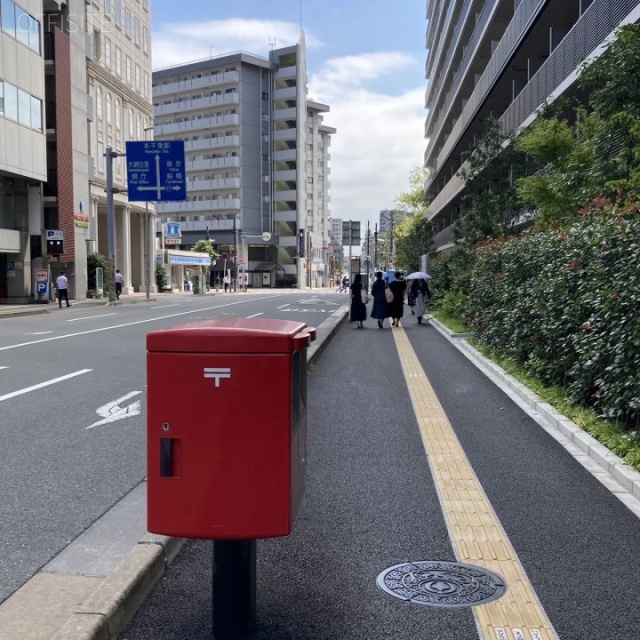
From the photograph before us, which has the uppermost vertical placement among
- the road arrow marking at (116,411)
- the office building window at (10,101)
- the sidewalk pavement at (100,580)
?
the office building window at (10,101)

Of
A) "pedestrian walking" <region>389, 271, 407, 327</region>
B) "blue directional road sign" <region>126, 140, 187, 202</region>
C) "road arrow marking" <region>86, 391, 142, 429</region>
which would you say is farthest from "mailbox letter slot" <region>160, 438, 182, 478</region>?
"blue directional road sign" <region>126, 140, 187, 202</region>

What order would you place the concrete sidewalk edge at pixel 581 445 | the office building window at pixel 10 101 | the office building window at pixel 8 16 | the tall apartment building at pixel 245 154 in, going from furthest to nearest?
the tall apartment building at pixel 245 154 < the office building window at pixel 10 101 < the office building window at pixel 8 16 < the concrete sidewalk edge at pixel 581 445

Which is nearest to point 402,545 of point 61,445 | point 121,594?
point 121,594

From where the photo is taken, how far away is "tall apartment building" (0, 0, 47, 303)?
31500 millimetres

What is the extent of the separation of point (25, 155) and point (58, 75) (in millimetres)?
7105

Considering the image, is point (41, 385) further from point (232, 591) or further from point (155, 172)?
point (155, 172)

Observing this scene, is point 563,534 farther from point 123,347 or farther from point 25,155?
point 25,155

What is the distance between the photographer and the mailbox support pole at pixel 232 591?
285 cm

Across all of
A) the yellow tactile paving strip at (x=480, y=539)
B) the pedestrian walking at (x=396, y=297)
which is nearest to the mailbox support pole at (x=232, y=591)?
the yellow tactile paving strip at (x=480, y=539)

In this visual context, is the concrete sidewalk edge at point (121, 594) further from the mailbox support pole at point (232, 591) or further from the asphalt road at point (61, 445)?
the asphalt road at point (61, 445)

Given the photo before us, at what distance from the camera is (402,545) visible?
400cm

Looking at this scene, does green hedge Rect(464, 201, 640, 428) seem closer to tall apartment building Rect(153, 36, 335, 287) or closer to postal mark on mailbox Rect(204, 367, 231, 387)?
postal mark on mailbox Rect(204, 367, 231, 387)

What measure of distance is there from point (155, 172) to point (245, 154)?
196 feet

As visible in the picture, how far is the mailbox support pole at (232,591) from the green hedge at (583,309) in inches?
153
